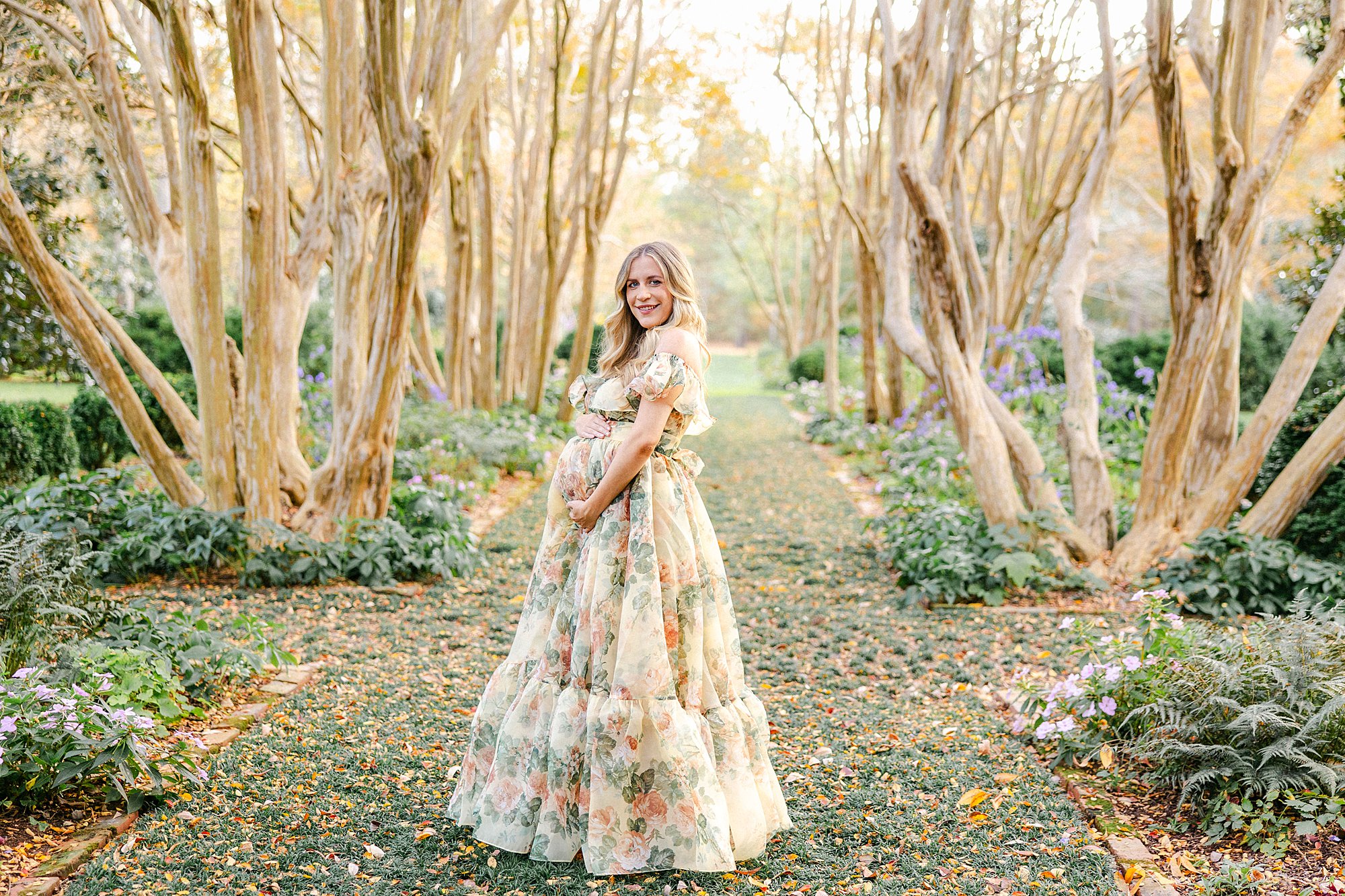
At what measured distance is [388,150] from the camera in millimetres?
4969

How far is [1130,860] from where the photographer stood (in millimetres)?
2641

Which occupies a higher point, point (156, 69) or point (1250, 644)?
point (156, 69)

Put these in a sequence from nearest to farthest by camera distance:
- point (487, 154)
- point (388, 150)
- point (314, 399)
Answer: point (388, 150), point (314, 399), point (487, 154)

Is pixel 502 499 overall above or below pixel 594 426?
below

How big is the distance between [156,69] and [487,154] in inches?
181

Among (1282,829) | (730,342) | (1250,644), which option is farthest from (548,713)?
(730,342)

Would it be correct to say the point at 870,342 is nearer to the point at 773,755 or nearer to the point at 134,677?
the point at 773,755

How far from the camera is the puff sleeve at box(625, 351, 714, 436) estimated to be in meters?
2.48

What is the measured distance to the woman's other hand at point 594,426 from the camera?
265 cm

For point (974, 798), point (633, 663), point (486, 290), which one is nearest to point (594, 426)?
point (633, 663)

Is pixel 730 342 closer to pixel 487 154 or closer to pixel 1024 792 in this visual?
pixel 487 154

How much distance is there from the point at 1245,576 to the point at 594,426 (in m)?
3.74

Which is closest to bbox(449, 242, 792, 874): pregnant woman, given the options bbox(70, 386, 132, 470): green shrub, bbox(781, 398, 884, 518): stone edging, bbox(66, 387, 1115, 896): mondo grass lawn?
bbox(66, 387, 1115, 896): mondo grass lawn

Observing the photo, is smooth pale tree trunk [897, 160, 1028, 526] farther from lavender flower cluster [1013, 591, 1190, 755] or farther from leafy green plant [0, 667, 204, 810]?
leafy green plant [0, 667, 204, 810]
